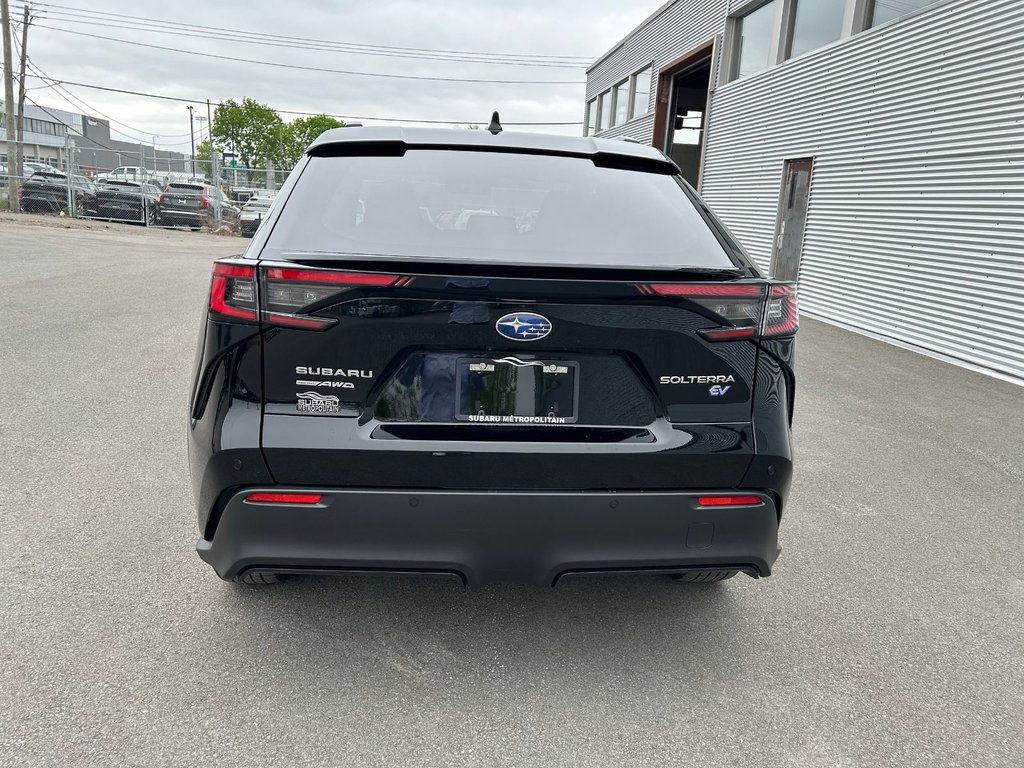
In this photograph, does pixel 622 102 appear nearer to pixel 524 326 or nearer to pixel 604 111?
pixel 604 111

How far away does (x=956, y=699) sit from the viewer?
252 centimetres

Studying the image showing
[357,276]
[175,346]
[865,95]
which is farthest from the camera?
[865,95]


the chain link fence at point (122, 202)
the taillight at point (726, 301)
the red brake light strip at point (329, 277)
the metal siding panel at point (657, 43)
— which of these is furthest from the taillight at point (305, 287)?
the chain link fence at point (122, 202)

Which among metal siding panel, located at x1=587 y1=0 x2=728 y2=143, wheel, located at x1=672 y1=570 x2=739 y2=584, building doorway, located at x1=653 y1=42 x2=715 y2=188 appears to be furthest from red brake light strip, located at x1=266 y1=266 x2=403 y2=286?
building doorway, located at x1=653 y1=42 x2=715 y2=188

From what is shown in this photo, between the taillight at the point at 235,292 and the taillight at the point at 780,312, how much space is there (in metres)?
1.55

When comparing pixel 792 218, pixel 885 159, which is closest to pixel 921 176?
pixel 885 159

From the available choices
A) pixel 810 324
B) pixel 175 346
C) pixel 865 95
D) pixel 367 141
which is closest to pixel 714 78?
pixel 865 95

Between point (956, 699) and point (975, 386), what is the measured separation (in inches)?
255

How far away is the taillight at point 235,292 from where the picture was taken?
85.4 inches

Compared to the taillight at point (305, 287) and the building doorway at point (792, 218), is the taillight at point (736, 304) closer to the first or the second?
the taillight at point (305, 287)

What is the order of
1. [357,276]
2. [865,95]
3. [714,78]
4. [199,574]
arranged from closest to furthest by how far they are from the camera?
1. [357,276]
2. [199,574]
3. [865,95]
4. [714,78]

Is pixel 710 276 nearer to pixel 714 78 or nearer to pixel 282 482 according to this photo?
pixel 282 482

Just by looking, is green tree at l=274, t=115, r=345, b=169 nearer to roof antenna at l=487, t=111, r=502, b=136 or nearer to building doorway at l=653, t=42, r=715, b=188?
building doorway at l=653, t=42, r=715, b=188

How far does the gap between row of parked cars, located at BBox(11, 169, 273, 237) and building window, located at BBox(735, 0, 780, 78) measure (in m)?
16.1
